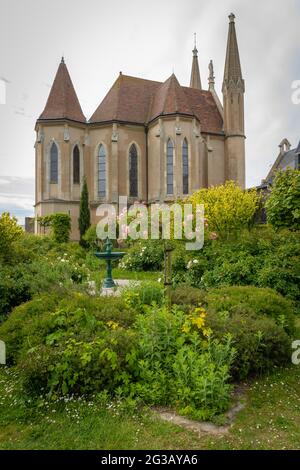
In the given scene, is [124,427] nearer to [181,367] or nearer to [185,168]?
[181,367]

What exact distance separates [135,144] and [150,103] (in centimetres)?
424

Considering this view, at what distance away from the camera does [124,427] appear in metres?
2.89

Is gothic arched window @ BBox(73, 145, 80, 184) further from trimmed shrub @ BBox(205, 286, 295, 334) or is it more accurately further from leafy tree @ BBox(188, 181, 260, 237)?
trimmed shrub @ BBox(205, 286, 295, 334)

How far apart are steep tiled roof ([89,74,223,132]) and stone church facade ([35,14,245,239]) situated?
0.08 meters

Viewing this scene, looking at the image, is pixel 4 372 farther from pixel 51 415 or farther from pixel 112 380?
pixel 112 380

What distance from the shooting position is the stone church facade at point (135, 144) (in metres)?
25.5

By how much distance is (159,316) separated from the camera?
392 cm

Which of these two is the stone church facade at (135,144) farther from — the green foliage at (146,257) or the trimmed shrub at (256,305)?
the trimmed shrub at (256,305)

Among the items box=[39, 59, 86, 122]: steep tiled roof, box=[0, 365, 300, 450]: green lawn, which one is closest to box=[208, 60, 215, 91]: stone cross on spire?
box=[39, 59, 86, 122]: steep tiled roof

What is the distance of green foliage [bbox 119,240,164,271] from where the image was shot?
→ 40.4ft

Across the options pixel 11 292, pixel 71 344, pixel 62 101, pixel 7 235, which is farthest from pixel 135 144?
pixel 71 344

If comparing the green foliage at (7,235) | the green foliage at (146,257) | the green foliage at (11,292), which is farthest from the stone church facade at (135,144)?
the green foliage at (11,292)
